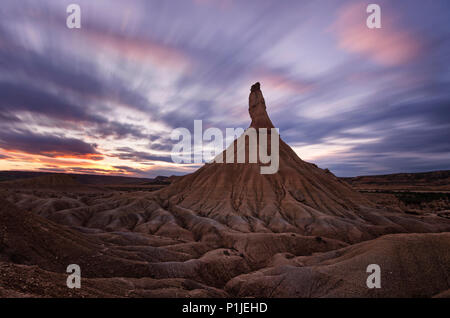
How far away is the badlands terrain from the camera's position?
15812 millimetres

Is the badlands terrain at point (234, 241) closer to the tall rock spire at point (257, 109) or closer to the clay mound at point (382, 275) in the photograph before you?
the clay mound at point (382, 275)

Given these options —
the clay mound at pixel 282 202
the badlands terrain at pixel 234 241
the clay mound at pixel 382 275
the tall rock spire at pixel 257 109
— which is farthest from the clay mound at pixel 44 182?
the clay mound at pixel 382 275

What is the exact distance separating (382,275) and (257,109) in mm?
63840

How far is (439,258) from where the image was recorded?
652 inches

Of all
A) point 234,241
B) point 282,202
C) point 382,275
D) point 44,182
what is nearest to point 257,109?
point 282,202

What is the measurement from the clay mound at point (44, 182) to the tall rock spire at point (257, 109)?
12015 cm

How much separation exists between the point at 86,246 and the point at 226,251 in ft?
54.6

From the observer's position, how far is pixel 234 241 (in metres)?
35.0

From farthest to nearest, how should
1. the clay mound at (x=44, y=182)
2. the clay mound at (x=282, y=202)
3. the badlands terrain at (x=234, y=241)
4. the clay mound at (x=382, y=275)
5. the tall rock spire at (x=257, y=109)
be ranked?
the clay mound at (x=44, y=182) < the tall rock spire at (x=257, y=109) < the clay mound at (x=282, y=202) < the badlands terrain at (x=234, y=241) < the clay mound at (x=382, y=275)

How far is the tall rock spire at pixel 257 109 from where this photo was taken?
72.1 metres

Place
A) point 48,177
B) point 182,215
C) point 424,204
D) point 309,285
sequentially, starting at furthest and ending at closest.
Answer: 1. point 48,177
2. point 424,204
3. point 182,215
4. point 309,285

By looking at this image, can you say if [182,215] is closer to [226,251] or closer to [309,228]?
[226,251]

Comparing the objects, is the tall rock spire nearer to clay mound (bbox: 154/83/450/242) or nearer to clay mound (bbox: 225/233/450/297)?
clay mound (bbox: 154/83/450/242)

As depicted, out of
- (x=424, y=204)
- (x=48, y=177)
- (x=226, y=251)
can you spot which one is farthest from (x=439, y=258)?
(x=48, y=177)
